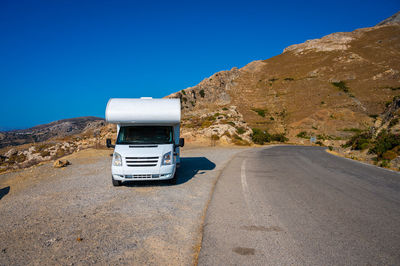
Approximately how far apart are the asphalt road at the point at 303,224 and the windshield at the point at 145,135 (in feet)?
8.57

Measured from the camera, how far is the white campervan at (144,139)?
7.45 m

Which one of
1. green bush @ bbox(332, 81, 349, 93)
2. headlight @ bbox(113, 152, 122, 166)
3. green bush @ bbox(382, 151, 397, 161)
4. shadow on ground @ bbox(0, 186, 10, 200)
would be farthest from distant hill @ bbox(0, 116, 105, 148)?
green bush @ bbox(332, 81, 349, 93)

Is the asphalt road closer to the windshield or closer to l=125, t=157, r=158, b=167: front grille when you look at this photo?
l=125, t=157, r=158, b=167: front grille

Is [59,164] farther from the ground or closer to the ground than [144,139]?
closer to the ground

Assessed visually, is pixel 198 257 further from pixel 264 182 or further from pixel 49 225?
pixel 264 182

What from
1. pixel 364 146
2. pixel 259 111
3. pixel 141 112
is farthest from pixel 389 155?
pixel 259 111

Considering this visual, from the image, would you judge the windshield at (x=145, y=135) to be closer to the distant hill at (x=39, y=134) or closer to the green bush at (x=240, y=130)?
the green bush at (x=240, y=130)

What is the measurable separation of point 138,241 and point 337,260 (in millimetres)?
2990

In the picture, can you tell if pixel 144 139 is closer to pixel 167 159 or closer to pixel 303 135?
pixel 167 159

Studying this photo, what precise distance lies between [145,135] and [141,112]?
0.87 meters

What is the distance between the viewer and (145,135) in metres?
8.73

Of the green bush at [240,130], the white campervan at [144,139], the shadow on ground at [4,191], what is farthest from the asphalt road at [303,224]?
the green bush at [240,130]

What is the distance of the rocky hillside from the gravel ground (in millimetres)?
26512

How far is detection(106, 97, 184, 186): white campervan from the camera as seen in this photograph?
7.45m
